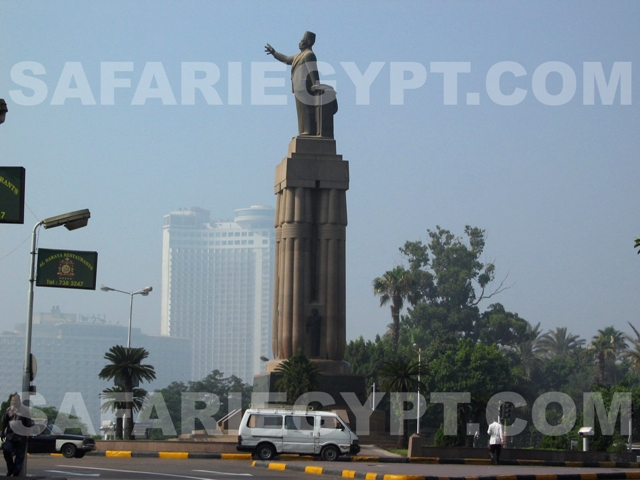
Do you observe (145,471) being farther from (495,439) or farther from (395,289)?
(395,289)

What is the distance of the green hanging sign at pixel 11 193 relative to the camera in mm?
18922

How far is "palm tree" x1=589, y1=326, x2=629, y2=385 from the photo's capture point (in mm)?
100562

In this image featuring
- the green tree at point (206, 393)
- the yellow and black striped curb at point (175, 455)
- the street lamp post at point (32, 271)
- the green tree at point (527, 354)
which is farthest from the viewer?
the green tree at point (206, 393)

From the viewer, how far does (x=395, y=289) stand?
9338cm

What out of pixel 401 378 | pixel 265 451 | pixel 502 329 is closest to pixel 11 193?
pixel 265 451

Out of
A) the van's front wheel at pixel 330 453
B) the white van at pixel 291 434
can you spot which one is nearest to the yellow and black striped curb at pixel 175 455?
the white van at pixel 291 434

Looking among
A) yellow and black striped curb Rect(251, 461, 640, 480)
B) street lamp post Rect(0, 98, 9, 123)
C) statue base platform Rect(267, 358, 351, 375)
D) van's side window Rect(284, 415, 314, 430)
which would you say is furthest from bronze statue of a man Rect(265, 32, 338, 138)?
street lamp post Rect(0, 98, 9, 123)

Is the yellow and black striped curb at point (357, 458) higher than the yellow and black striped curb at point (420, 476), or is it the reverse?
the yellow and black striped curb at point (420, 476)

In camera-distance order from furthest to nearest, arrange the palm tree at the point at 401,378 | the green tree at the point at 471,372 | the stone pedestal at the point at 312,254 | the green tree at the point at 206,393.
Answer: the green tree at the point at 206,393
the green tree at the point at 471,372
the stone pedestal at the point at 312,254
the palm tree at the point at 401,378

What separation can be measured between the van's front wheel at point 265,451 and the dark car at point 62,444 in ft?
17.6

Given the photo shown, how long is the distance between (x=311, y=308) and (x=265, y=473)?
26.5 metres

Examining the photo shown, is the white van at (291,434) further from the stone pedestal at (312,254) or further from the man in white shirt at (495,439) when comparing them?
the stone pedestal at (312,254)

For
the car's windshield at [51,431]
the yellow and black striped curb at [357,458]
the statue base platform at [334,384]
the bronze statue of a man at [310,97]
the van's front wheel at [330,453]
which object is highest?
the bronze statue of a man at [310,97]

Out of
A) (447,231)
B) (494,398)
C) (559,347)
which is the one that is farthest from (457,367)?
(559,347)
